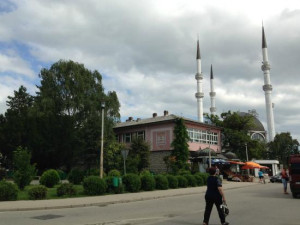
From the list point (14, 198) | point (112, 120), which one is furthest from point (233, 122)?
point (14, 198)

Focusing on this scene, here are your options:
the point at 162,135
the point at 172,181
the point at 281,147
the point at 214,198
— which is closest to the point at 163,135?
the point at 162,135

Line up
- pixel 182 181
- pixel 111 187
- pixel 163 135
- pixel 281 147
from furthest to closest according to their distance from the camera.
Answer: pixel 281 147 < pixel 163 135 < pixel 182 181 < pixel 111 187

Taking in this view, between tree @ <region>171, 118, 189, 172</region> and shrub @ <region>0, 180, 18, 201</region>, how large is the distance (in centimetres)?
2565

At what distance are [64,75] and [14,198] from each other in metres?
32.9

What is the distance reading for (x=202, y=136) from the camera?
48.7 metres

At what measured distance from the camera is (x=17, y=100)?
212ft

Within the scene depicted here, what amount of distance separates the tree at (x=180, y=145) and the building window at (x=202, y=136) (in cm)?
351

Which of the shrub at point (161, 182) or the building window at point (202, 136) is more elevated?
the building window at point (202, 136)

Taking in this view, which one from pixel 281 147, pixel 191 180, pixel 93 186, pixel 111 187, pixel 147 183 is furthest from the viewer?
pixel 281 147

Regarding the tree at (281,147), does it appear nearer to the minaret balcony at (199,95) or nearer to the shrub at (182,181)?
the minaret balcony at (199,95)

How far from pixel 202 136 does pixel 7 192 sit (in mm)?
35690

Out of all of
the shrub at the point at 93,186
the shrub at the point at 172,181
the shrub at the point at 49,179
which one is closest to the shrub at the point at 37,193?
the shrub at the point at 93,186

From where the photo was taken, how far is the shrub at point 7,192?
1611cm

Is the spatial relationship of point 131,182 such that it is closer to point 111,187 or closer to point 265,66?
point 111,187
